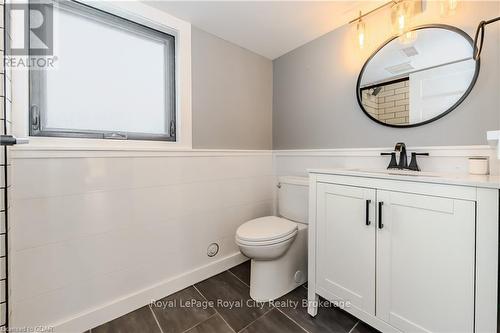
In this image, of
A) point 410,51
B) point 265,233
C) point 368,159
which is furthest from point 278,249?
point 410,51

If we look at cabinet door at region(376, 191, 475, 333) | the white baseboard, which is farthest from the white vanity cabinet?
the white baseboard

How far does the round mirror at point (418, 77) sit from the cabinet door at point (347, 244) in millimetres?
685

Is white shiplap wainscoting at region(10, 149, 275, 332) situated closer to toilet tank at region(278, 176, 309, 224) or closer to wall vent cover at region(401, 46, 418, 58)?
toilet tank at region(278, 176, 309, 224)

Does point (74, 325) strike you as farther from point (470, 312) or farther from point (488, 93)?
point (488, 93)

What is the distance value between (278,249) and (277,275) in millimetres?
224

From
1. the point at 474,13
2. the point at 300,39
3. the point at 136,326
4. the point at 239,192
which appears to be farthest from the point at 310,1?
the point at 136,326

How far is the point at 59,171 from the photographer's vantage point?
1171 mm

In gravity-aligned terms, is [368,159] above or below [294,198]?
above

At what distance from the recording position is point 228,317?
133 cm

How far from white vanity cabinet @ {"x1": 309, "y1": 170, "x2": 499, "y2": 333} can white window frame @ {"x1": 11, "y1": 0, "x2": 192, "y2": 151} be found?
1.08 metres

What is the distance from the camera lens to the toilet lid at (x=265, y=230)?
1391mm

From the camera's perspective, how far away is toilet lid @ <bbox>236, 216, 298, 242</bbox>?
1.39 m

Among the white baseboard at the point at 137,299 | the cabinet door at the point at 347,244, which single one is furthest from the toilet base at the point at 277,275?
the white baseboard at the point at 137,299

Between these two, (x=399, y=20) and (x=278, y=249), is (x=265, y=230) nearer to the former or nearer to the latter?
(x=278, y=249)
